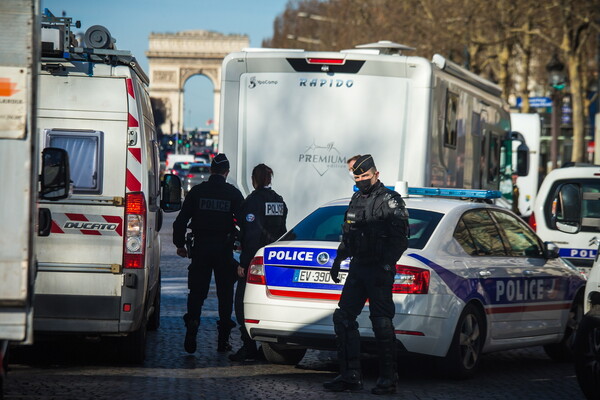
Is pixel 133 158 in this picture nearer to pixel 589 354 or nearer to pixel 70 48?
pixel 70 48

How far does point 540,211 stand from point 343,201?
499 cm

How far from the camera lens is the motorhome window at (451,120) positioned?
14156mm

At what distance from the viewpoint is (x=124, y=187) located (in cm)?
892

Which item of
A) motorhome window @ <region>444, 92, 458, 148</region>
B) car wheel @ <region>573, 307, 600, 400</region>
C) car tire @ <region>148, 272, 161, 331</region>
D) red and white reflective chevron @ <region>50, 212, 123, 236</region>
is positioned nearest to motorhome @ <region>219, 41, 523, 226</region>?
motorhome window @ <region>444, 92, 458, 148</region>

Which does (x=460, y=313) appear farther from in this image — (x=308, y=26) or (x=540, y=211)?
(x=308, y=26)

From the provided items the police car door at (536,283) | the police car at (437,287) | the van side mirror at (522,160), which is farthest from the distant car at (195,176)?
the police car at (437,287)

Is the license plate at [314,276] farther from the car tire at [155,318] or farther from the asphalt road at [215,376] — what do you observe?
the car tire at [155,318]

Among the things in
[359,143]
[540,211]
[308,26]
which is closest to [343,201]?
[359,143]

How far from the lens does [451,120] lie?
47.4 ft

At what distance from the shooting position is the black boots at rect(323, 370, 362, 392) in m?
8.48

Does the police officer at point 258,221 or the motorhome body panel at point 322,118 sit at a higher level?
the motorhome body panel at point 322,118

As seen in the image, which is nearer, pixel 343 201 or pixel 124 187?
pixel 124 187

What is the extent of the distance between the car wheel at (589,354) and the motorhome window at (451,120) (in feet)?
20.0

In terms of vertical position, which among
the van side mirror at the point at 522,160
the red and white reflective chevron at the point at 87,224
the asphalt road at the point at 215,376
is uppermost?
the van side mirror at the point at 522,160
